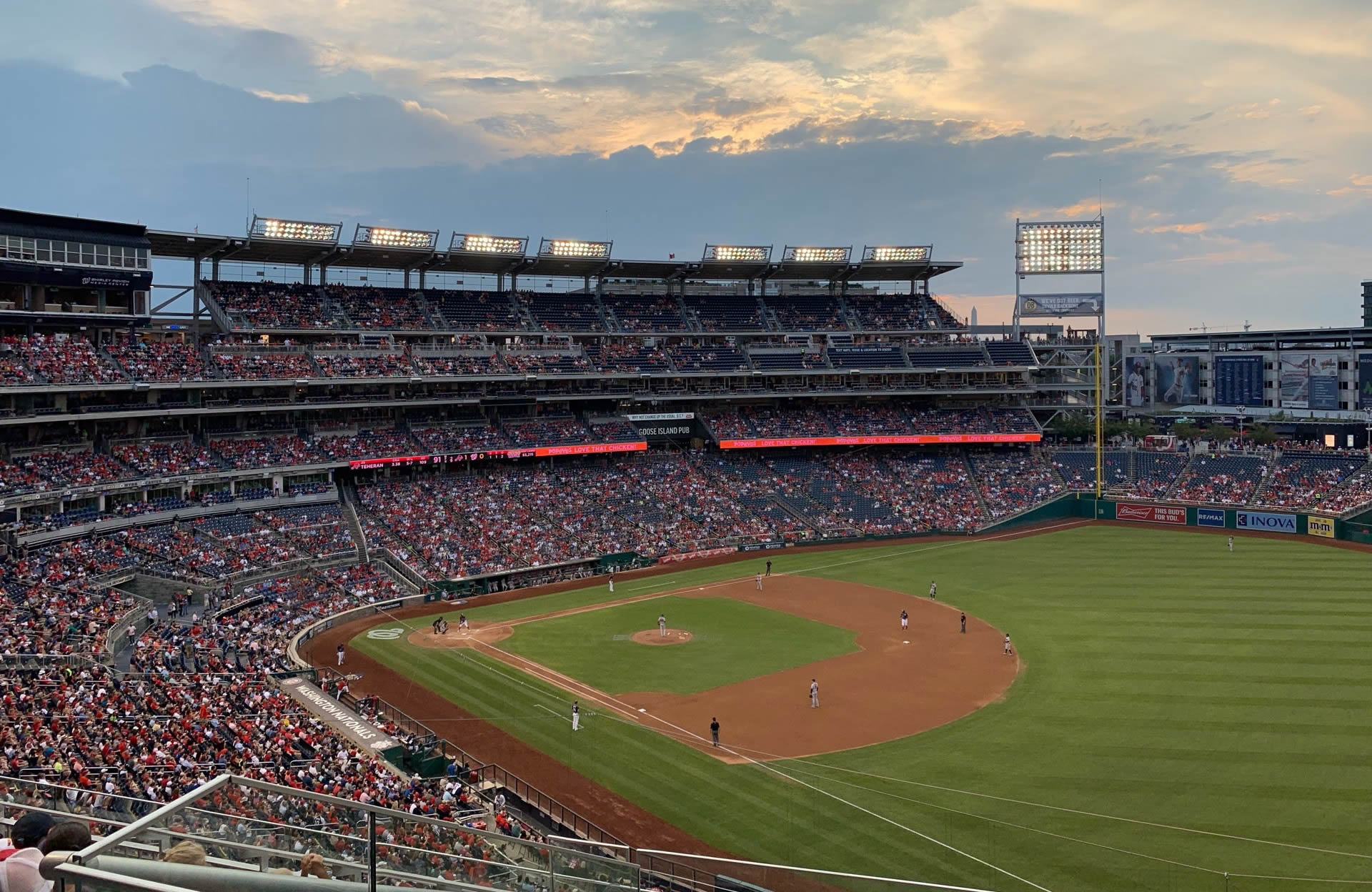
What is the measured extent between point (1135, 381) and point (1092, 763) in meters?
98.1

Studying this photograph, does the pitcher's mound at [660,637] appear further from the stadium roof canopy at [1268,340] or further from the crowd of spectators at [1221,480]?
the stadium roof canopy at [1268,340]

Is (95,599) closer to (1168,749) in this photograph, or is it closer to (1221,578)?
(1168,749)

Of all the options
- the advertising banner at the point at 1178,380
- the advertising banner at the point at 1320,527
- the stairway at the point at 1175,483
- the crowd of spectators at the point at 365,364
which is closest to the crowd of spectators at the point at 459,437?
the crowd of spectators at the point at 365,364

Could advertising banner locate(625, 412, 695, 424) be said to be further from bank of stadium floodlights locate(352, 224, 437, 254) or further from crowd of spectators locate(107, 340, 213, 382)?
crowd of spectators locate(107, 340, 213, 382)

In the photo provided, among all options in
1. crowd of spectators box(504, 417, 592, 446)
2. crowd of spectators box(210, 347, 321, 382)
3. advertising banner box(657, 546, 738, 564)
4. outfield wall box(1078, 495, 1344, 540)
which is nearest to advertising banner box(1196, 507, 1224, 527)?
outfield wall box(1078, 495, 1344, 540)

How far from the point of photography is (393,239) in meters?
66.2

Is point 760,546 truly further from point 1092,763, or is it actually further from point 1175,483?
point 1092,763

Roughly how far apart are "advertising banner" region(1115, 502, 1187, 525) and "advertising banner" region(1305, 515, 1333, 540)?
23.7 ft

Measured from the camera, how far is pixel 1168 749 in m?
27.1

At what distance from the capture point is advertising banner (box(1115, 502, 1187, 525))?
66.2 meters

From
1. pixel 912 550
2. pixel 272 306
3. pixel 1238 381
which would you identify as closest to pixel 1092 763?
pixel 912 550

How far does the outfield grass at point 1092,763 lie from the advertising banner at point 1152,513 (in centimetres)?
2062

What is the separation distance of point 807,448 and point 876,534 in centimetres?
1270

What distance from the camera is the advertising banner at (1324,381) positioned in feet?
300
